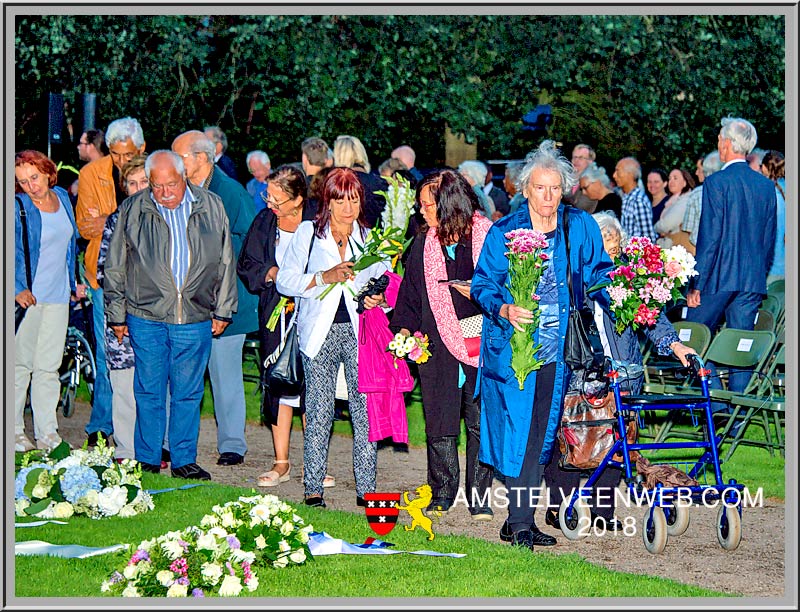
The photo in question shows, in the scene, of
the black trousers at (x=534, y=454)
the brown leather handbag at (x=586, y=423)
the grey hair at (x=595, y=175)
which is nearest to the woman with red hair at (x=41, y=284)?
the black trousers at (x=534, y=454)

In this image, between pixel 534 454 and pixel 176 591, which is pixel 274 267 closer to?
pixel 534 454

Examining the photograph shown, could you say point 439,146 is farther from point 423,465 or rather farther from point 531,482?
point 531,482

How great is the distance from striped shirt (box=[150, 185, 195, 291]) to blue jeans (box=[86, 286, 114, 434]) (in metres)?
1.31

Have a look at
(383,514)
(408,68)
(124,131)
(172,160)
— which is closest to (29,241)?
(124,131)

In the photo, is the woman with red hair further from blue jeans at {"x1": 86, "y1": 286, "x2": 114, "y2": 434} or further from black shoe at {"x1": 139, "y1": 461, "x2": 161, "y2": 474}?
black shoe at {"x1": 139, "y1": 461, "x2": 161, "y2": 474}

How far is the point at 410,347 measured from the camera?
314 inches

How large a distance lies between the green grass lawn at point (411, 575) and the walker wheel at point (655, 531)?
1.63 ft

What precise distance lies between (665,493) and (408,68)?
32.6 ft

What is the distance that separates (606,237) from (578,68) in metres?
8.84

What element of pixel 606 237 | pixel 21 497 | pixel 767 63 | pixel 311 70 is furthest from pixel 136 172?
pixel 767 63

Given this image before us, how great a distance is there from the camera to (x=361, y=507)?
850 centimetres

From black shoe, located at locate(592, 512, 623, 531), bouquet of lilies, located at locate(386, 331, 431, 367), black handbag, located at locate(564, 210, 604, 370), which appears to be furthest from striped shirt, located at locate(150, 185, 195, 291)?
black shoe, located at locate(592, 512, 623, 531)

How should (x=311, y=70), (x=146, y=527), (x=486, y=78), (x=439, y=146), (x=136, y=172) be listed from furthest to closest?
(x=439, y=146)
(x=486, y=78)
(x=311, y=70)
(x=136, y=172)
(x=146, y=527)

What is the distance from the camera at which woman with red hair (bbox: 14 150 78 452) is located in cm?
977
